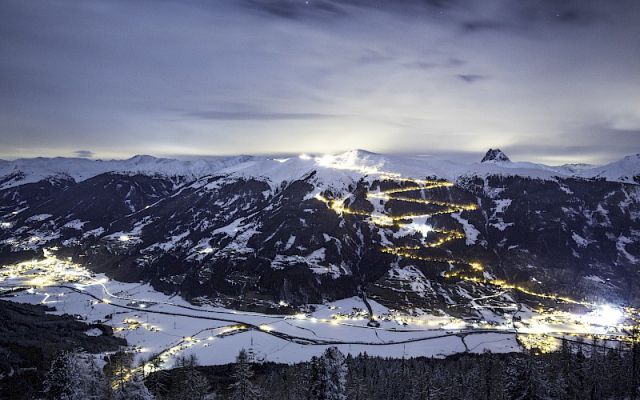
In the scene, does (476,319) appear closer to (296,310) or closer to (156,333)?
(296,310)

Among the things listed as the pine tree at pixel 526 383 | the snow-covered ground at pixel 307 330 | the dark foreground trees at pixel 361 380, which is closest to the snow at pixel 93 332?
the snow-covered ground at pixel 307 330

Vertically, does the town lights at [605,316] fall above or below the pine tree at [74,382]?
below

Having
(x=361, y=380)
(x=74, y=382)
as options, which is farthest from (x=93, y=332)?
(x=74, y=382)

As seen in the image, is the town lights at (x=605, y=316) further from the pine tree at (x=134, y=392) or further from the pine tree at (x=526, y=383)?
the pine tree at (x=134, y=392)

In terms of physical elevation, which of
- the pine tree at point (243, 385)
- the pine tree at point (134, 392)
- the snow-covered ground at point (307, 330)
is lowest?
the snow-covered ground at point (307, 330)

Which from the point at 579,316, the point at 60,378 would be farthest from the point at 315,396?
the point at 579,316

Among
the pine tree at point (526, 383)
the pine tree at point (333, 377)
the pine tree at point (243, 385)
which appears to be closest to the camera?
the pine tree at point (333, 377)

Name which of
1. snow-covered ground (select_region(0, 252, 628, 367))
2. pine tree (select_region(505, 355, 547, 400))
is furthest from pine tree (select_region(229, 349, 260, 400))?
snow-covered ground (select_region(0, 252, 628, 367))

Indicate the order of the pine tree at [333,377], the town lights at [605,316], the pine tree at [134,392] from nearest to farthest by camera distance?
the pine tree at [333,377] < the pine tree at [134,392] < the town lights at [605,316]

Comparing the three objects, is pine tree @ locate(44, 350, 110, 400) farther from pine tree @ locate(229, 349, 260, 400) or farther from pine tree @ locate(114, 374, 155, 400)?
pine tree @ locate(229, 349, 260, 400)
